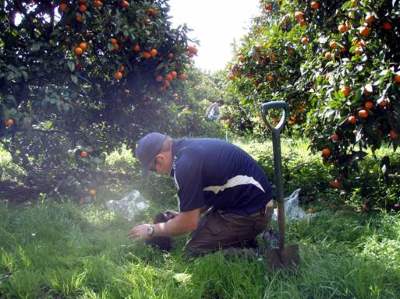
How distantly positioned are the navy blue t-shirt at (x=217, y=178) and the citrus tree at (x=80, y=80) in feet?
7.10

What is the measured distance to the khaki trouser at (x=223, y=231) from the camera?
3.46 meters

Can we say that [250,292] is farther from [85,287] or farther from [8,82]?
[8,82]

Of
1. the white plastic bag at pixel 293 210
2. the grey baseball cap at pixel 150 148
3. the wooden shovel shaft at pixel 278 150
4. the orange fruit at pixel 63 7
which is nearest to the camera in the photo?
the wooden shovel shaft at pixel 278 150

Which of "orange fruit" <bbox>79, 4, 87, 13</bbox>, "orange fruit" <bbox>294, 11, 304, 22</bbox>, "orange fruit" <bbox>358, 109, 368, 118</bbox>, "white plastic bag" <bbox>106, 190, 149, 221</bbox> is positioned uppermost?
"orange fruit" <bbox>79, 4, 87, 13</bbox>

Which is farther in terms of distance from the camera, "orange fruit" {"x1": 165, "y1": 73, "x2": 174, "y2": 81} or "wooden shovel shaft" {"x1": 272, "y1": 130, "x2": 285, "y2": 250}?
"orange fruit" {"x1": 165, "y1": 73, "x2": 174, "y2": 81}

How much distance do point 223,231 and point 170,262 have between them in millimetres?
477

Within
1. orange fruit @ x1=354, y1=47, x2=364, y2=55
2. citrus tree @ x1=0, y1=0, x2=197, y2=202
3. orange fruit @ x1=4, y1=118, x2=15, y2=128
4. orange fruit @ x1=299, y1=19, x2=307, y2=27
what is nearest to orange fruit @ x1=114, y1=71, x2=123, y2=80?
citrus tree @ x1=0, y1=0, x2=197, y2=202

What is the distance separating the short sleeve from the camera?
3.16m

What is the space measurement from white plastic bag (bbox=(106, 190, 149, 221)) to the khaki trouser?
1.38m

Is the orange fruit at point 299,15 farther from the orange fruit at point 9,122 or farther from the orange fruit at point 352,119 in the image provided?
the orange fruit at point 9,122

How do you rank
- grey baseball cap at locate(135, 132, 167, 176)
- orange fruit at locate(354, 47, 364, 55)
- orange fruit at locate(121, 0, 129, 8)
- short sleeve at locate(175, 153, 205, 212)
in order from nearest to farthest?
short sleeve at locate(175, 153, 205, 212) < grey baseball cap at locate(135, 132, 167, 176) < orange fruit at locate(354, 47, 364, 55) < orange fruit at locate(121, 0, 129, 8)

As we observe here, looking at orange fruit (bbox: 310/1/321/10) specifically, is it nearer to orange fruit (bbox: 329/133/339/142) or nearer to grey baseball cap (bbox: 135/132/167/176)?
orange fruit (bbox: 329/133/339/142)

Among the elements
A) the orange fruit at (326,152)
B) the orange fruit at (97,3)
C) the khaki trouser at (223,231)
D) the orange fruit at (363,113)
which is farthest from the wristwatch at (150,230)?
the orange fruit at (97,3)

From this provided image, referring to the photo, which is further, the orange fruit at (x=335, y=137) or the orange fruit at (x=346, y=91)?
the orange fruit at (x=335, y=137)
